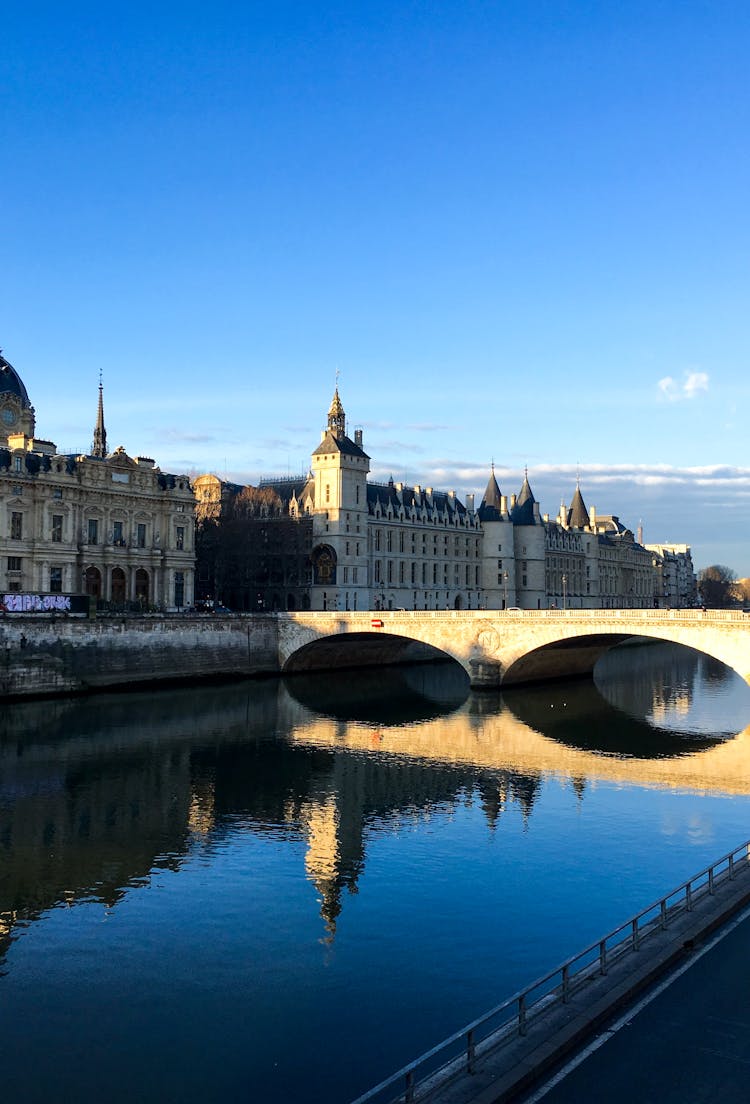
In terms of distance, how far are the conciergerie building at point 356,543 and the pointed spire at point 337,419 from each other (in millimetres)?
120

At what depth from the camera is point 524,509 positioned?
14725 cm

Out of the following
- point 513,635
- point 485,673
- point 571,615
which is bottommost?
point 485,673

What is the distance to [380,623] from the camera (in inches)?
3167

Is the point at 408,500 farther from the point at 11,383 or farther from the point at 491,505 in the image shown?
the point at 11,383

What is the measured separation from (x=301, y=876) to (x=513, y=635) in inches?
1889

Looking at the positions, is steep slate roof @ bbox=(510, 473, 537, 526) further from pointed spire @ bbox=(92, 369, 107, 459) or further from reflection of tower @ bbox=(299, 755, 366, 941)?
reflection of tower @ bbox=(299, 755, 366, 941)

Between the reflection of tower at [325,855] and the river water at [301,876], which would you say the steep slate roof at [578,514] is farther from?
the reflection of tower at [325,855]

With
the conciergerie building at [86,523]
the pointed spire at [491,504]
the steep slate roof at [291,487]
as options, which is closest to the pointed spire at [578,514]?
the pointed spire at [491,504]

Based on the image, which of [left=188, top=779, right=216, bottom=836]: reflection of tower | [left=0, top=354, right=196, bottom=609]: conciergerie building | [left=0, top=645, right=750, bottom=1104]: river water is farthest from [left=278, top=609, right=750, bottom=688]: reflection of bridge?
[left=188, top=779, right=216, bottom=836]: reflection of tower

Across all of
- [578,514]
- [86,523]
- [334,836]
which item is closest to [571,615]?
[334,836]

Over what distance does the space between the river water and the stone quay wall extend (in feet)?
27.2

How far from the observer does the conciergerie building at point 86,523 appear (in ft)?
270

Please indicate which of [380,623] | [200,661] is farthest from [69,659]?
[380,623]

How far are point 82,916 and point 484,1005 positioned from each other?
11.0m
